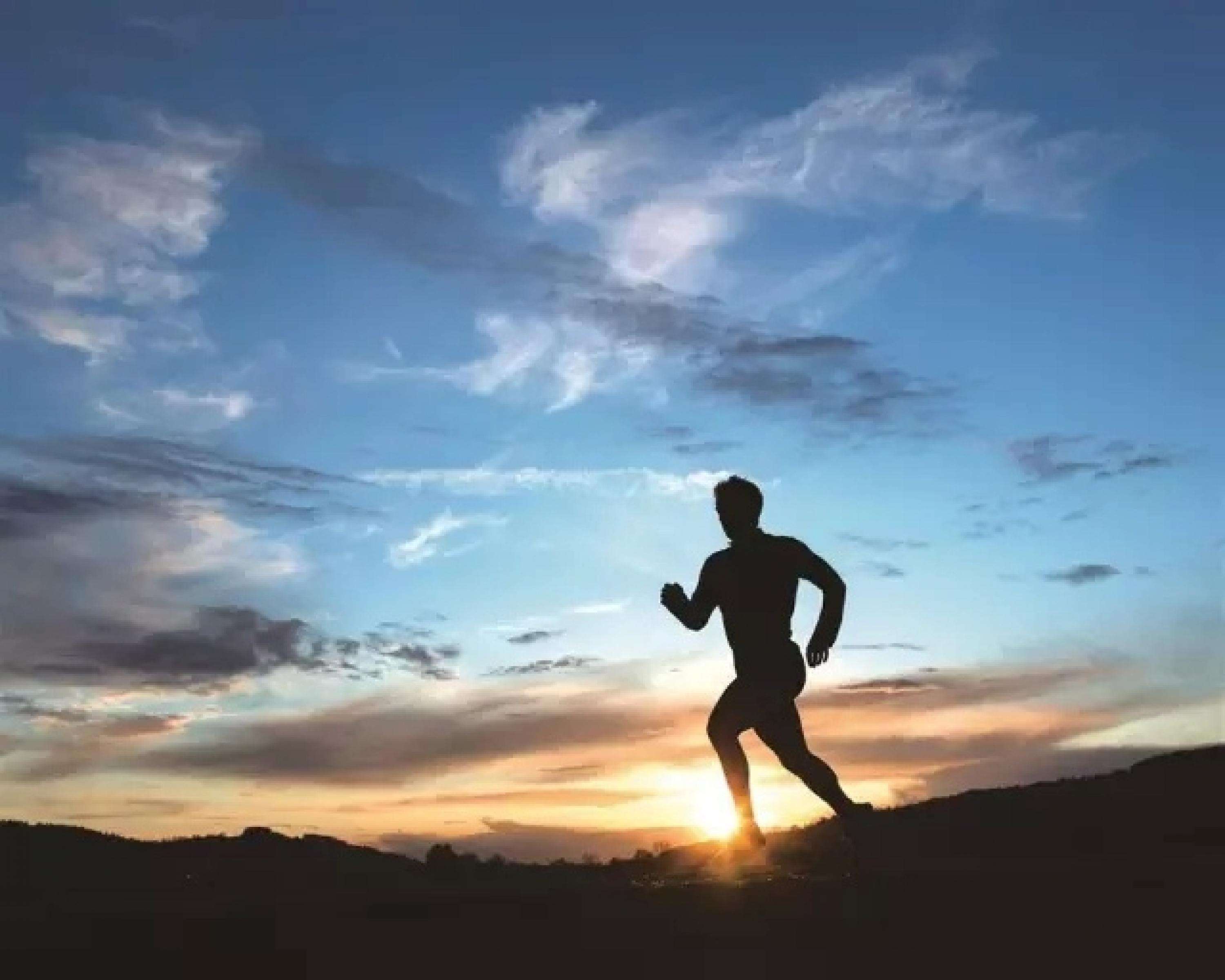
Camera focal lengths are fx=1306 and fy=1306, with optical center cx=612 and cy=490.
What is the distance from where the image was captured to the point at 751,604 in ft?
32.1

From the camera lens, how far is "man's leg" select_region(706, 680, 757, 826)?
31.6 feet

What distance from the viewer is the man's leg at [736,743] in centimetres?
962

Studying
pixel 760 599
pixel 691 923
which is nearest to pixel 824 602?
pixel 760 599

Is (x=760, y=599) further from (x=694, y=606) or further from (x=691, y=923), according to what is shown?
(x=691, y=923)

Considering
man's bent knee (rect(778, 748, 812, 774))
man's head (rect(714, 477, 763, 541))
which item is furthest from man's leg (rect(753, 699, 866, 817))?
man's head (rect(714, 477, 763, 541))

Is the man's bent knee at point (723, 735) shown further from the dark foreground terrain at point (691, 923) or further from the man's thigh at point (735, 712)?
the dark foreground terrain at point (691, 923)

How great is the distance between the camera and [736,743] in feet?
31.8

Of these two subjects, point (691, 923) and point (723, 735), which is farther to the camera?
point (723, 735)

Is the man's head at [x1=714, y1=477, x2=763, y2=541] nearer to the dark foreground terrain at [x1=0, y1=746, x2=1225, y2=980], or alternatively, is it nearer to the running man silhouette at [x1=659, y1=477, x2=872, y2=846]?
the running man silhouette at [x1=659, y1=477, x2=872, y2=846]

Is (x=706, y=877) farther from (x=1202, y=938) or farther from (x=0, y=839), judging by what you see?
→ (x=0, y=839)

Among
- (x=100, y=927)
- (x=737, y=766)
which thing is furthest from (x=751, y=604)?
(x=100, y=927)

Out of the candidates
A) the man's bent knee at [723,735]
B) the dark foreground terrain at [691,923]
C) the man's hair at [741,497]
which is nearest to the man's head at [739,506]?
the man's hair at [741,497]

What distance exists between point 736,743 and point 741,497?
185cm

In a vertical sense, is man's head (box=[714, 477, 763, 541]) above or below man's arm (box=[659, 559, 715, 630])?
above
